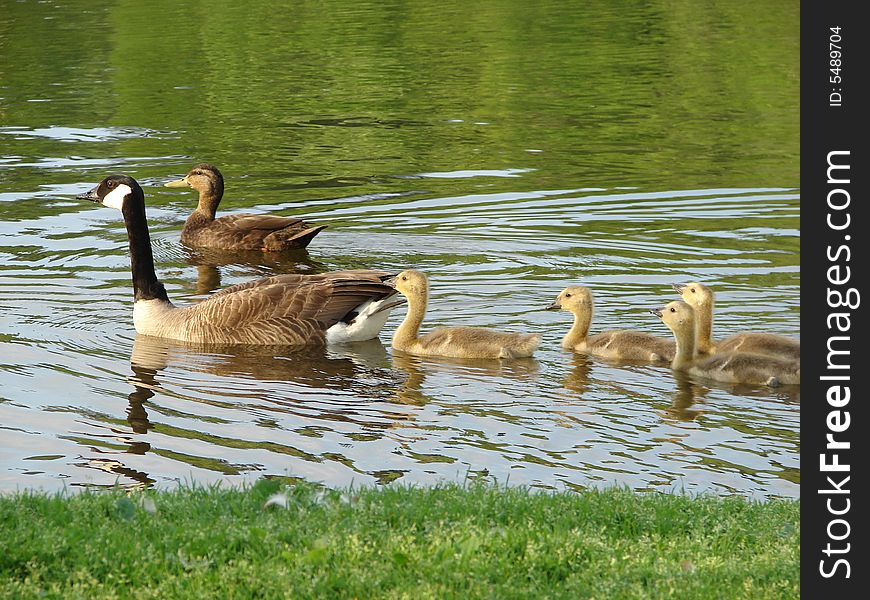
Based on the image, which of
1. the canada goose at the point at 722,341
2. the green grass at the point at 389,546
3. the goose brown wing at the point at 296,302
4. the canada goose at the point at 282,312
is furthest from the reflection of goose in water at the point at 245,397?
→ the canada goose at the point at 722,341

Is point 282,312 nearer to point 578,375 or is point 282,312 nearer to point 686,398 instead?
point 578,375

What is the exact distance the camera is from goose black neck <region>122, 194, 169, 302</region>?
50.0 feet

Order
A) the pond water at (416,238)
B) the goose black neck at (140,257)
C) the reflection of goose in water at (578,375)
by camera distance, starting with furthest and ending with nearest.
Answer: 1. the goose black neck at (140,257)
2. the reflection of goose in water at (578,375)
3. the pond water at (416,238)

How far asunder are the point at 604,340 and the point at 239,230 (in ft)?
24.8

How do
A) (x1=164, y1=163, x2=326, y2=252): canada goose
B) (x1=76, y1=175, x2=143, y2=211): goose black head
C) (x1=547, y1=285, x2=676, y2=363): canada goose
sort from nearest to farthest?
(x1=547, y1=285, x2=676, y2=363): canada goose < (x1=76, y1=175, x2=143, y2=211): goose black head < (x1=164, y1=163, x2=326, y2=252): canada goose

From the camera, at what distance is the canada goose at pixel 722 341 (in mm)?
12953

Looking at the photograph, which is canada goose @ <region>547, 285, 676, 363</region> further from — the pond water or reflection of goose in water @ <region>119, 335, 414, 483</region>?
reflection of goose in water @ <region>119, 335, 414, 483</region>

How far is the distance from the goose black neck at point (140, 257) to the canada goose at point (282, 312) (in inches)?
0.7

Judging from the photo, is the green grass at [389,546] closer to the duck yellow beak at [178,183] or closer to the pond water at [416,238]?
the pond water at [416,238]

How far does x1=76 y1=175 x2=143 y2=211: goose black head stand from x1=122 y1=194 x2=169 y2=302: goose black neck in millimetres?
67

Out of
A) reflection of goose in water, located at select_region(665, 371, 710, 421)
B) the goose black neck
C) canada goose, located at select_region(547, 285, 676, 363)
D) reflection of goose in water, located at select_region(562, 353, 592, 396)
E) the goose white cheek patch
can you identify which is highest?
the goose white cheek patch

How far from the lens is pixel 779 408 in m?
12.0

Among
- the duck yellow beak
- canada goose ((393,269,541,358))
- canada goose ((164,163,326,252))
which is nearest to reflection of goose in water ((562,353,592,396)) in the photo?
canada goose ((393,269,541,358))
